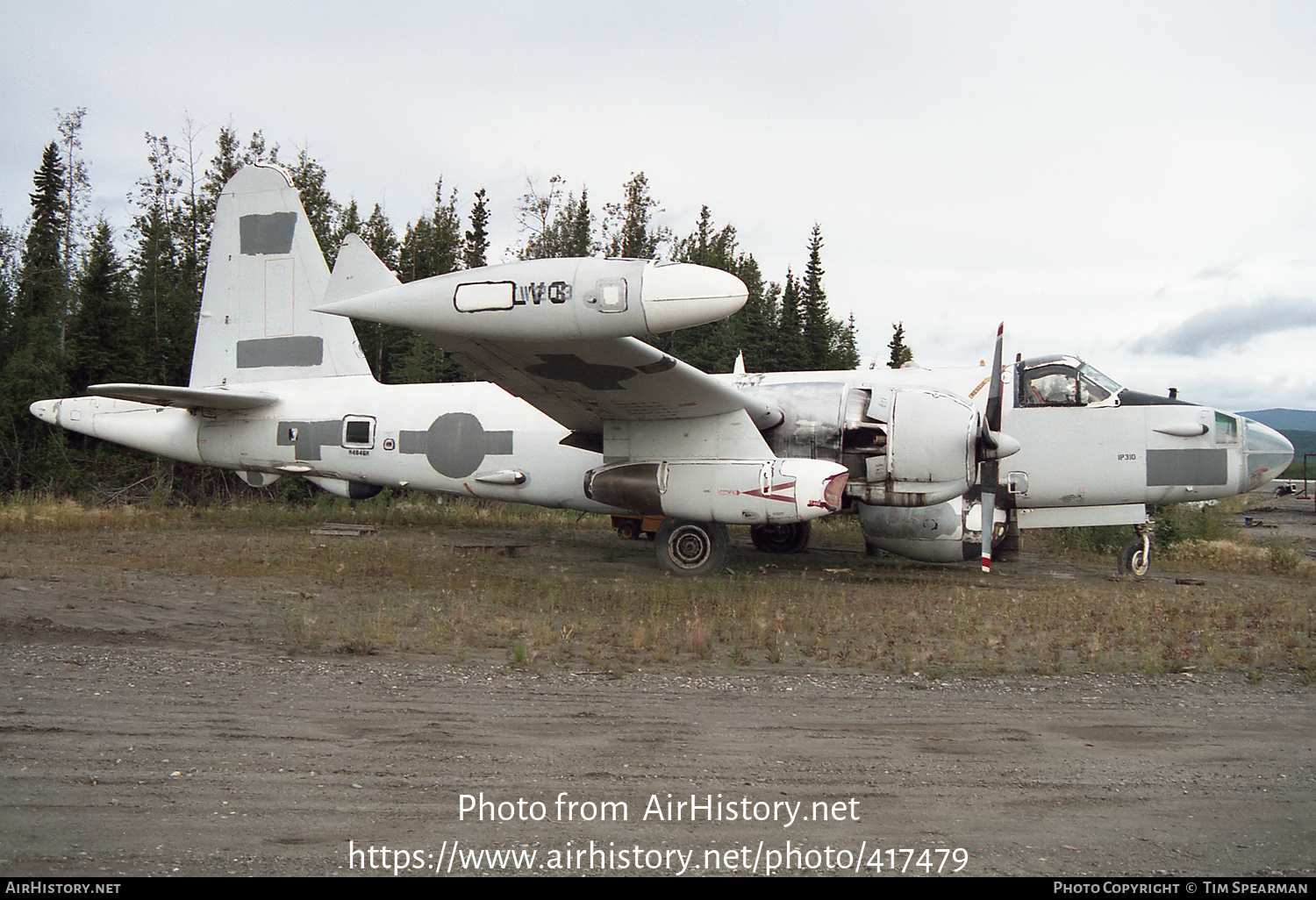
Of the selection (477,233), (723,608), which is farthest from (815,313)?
(723,608)

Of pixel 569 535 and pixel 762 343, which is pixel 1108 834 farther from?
pixel 762 343

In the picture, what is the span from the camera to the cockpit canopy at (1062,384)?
1236 centimetres

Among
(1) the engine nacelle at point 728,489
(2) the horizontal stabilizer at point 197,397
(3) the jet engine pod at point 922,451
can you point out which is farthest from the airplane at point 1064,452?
(2) the horizontal stabilizer at point 197,397

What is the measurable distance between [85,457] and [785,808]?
2570 cm

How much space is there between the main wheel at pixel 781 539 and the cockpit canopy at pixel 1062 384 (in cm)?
423

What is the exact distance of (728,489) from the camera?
35.8 feet

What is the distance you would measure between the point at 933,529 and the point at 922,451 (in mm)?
1947

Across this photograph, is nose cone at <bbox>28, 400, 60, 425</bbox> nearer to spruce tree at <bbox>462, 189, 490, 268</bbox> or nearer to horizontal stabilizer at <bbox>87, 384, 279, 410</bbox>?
horizontal stabilizer at <bbox>87, 384, 279, 410</bbox>

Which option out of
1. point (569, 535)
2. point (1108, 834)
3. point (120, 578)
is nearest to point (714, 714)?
point (1108, 834)

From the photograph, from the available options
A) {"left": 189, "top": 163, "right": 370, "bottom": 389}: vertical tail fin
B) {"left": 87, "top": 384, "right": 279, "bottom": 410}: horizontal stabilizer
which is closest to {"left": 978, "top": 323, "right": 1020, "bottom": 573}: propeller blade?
{"left": 189, "top": 163, "right": 370, "bottom": 389}: vertical tail fin

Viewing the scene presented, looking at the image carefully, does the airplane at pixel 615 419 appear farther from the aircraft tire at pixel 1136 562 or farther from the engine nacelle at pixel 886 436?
the aircraft tire at pixel 1136 562

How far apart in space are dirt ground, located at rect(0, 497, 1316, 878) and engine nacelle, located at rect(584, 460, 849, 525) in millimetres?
3891

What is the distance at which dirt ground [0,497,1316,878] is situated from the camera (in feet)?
11.5

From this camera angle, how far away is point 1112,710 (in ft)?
19.2
